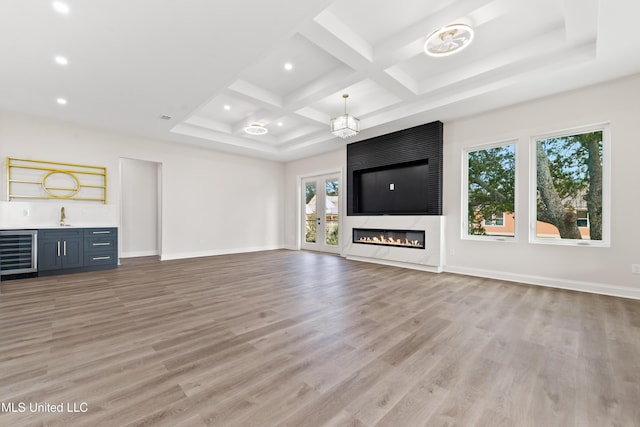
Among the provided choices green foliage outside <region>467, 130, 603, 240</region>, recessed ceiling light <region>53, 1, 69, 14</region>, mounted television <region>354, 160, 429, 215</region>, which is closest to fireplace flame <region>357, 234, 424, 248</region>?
mounted television <region>354, 160, 429, 215</region>

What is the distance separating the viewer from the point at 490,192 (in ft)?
15.8

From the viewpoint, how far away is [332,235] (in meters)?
7.93

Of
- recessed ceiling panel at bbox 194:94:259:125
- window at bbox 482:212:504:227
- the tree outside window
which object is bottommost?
window at bbox 482:212:504:227

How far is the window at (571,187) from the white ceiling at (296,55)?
2.74ft

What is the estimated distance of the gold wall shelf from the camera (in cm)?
493

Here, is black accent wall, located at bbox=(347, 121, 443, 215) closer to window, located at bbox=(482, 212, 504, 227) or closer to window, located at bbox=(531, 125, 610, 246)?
window, located at bbox=(482, 212, 504, 227)

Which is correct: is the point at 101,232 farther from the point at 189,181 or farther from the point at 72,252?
the point at 189,181

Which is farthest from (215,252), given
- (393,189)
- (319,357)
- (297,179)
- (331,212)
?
(319,357)

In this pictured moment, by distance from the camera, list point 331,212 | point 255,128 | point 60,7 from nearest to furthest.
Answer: point 60,7, point 255,128, point 331,212

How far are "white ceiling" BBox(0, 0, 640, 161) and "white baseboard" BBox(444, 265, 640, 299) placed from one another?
283 centimetres

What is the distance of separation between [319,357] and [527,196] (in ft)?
14.3

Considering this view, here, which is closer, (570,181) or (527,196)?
(570,181)

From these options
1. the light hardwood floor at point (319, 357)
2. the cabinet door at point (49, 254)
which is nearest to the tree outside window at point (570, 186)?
the light hardwood floor at point (319, 357)

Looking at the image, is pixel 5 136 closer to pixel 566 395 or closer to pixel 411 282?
pixel 411 282
